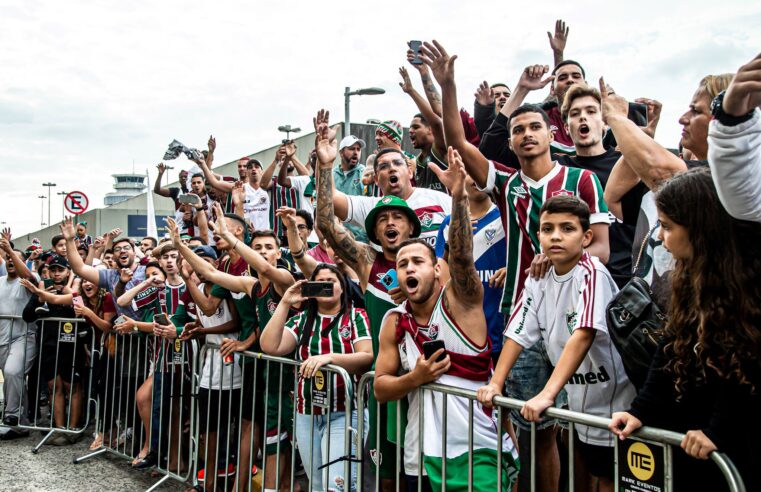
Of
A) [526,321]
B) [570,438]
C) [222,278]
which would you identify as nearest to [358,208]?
[222,278]

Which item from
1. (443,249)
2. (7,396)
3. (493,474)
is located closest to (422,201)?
(443,249)

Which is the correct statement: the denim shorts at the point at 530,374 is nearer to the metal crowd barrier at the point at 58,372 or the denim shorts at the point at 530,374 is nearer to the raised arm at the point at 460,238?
the raised arm at the point at 460,238

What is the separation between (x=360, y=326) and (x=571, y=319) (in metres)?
1.92

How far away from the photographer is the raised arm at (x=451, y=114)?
4.39 meters

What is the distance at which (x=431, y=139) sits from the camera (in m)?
6.71

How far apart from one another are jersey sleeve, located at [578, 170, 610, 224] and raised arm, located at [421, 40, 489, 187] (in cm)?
69

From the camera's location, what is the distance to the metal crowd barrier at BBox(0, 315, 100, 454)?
853cm

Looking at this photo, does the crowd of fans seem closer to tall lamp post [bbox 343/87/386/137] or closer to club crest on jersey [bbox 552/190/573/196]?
club crest on jersey [bbox 552/190/573/196]

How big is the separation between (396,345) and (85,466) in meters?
4.91

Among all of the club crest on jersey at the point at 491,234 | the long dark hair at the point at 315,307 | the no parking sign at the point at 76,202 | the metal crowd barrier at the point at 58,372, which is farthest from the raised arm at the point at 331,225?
the no parking sign at the point at 76,202

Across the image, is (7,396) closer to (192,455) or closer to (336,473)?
(192,455)

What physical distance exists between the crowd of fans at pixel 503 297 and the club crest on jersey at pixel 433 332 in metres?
0.02

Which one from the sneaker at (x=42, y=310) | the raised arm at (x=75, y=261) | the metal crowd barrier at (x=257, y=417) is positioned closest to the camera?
the metal crowd barrier at (x=257, y=417)

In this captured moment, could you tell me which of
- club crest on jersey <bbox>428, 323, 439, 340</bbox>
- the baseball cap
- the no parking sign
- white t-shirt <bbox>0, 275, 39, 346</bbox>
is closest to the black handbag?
club crest on jersey <bbox>428, 323, 439, 340</bbox>
